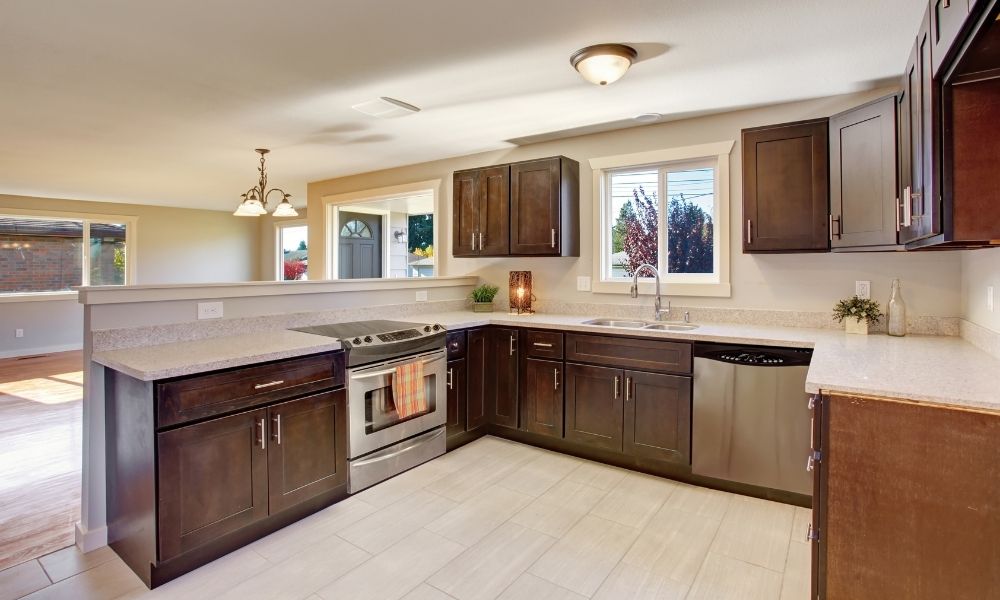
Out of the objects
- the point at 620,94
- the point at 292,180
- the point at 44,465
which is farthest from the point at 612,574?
the point at 292,180

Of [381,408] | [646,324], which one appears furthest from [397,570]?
[646,324]

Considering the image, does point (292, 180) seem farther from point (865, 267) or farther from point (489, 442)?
point (865, 267)

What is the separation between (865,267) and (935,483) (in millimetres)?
2000

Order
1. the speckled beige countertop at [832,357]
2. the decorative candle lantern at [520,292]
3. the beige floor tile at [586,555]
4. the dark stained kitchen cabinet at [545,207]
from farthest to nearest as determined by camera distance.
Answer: the decorative candle lantern at [520,292] → the dark stained kitchen cabinet at [545,207] → the beige floor tile at [586,555] → the speckled beige countertop at [832,357]

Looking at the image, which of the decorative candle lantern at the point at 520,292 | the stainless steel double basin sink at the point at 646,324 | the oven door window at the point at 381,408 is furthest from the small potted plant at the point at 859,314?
the oven door window at the point at 381,408

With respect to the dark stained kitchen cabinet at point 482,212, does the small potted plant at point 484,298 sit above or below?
below

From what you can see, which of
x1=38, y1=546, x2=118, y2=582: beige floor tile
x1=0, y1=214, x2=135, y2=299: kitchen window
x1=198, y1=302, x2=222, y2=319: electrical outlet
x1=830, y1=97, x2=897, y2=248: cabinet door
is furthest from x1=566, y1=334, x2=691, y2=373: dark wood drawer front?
x1=0, y1=214, x2=135, y2=299: kitchen window

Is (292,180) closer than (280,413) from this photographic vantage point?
No

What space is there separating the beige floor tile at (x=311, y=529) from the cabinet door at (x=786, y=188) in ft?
8.97

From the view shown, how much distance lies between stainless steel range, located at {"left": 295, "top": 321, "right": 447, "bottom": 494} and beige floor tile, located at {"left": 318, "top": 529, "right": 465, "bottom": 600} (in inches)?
24.3

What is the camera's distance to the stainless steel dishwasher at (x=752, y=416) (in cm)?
273

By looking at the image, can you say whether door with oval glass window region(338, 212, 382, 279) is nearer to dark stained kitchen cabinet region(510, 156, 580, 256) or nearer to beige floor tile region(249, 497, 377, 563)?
dark stained kitchen cabinet region(510, 156, 580, 256)

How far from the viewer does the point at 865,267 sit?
10.2 ft

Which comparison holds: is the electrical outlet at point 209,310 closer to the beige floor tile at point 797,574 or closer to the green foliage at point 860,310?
the beige floor tile at point 797,574
